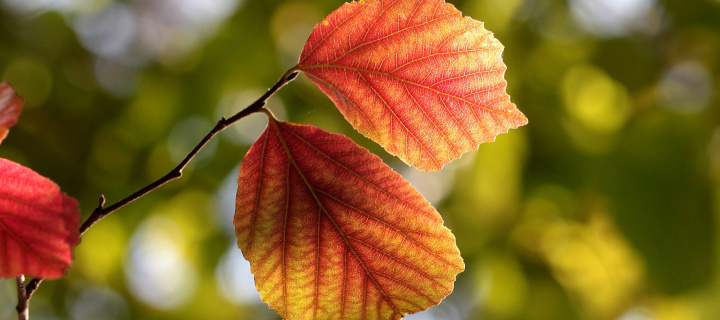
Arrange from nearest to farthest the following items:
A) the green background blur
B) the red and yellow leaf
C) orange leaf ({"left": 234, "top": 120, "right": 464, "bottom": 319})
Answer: the red and yellow leaf
orange leaf ({"left": 234, "top": 120, "right": 464, "bottom": 319})
the green background blur

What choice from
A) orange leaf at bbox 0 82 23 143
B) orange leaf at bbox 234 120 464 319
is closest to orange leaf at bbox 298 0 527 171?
orange leaf at bbox 234 120 464 319

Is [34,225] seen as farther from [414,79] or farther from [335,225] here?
[414,79]

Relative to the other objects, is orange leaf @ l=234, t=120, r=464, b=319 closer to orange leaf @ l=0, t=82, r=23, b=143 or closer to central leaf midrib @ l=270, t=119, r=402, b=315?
central leaf midrib @ l=270, t=119, r=402, b=315

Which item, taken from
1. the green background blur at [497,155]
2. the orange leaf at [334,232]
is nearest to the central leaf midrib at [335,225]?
the orange leaf at [334,232]

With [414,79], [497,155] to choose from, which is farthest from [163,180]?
[497,155]

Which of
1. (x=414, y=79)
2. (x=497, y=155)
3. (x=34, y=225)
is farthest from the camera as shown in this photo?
(x=497, y=155)

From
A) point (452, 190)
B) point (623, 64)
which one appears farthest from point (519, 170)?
point (623, 64)
